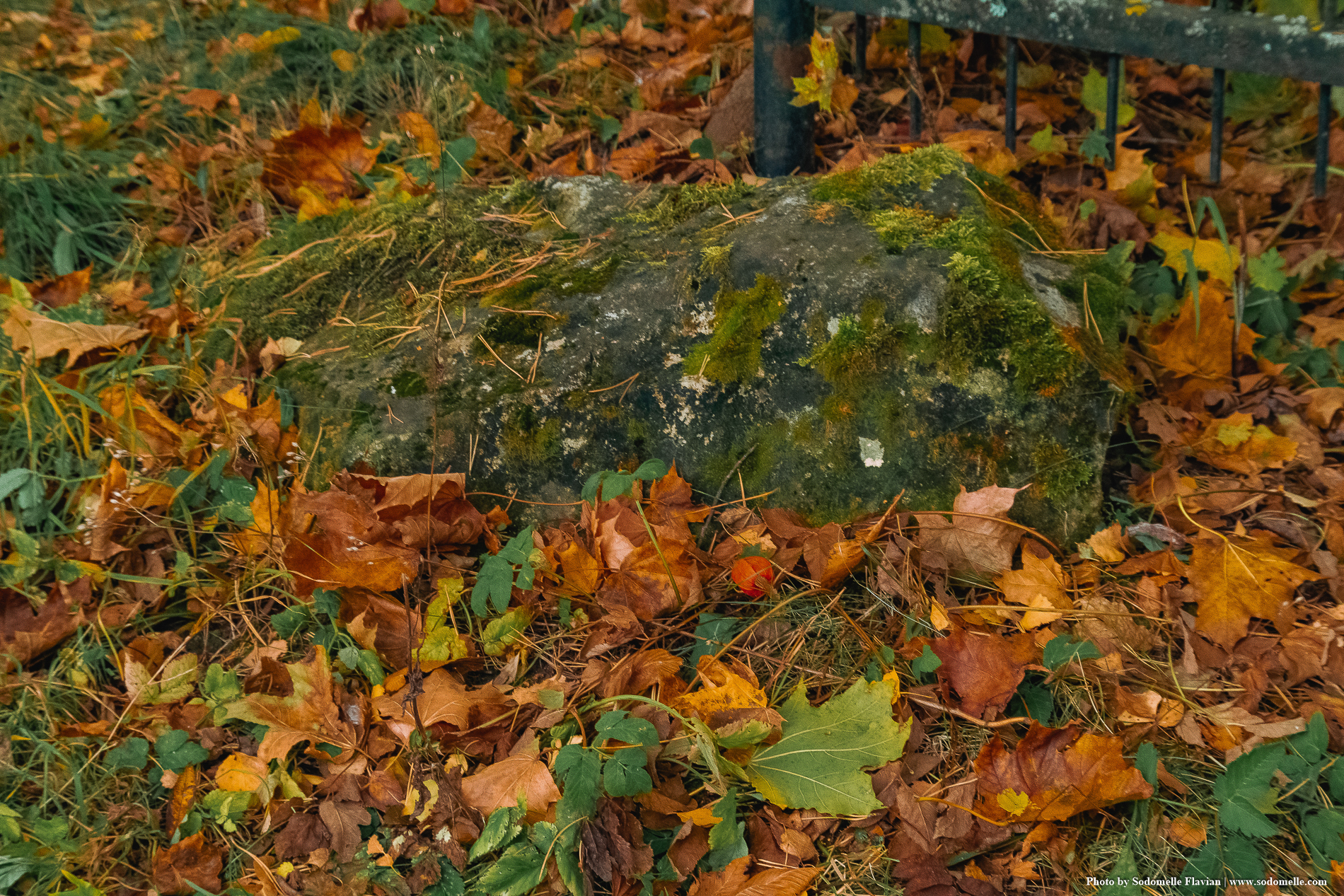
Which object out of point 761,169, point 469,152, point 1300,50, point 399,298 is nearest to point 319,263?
point 399,298

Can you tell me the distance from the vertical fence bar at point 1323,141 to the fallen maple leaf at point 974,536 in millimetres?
1166

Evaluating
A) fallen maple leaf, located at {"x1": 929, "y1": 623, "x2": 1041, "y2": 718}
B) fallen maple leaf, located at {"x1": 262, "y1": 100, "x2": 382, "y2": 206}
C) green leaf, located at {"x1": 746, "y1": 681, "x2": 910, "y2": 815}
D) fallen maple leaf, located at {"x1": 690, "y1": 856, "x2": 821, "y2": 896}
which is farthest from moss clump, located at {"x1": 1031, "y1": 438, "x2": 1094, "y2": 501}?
fallen maple leaf, located at {"x1": 262, "y1": 100, "x2": 382, "y2": 206}

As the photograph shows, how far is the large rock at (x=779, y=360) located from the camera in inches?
75.4

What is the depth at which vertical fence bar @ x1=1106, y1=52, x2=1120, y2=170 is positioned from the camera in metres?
2.29

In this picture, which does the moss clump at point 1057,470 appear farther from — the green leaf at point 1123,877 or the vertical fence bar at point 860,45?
the vertical fence bar at point 860,45

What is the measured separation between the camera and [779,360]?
6.59ft

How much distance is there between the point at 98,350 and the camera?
8.08 ft

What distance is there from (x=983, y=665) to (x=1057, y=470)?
0.52m

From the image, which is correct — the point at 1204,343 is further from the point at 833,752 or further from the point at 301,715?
the point at 301,715

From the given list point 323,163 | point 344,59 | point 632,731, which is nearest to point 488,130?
point 323,163

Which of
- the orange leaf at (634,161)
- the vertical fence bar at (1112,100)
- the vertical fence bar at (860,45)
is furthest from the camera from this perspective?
the orange leaf at (634,161)

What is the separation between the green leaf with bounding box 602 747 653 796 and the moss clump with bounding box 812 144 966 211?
1429 mm

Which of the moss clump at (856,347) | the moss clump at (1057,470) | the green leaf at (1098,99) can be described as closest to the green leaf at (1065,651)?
the moss clump at (1057,470)

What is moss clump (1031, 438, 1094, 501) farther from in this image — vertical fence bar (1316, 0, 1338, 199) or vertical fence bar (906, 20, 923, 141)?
vertical fence bar (906, 20, 923, 141)
